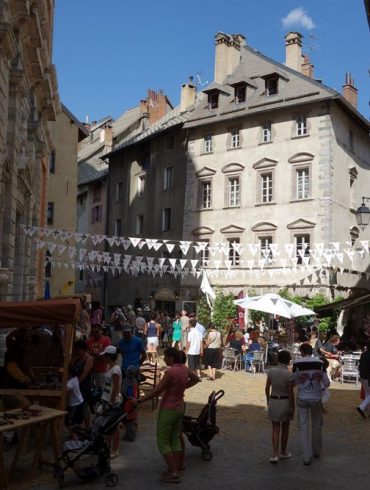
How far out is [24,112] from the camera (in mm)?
17719

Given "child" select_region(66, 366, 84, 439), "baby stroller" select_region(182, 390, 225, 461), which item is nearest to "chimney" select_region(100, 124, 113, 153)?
"child" select_region(66, 366, 84, 439)

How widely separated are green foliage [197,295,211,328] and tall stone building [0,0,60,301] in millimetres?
12873

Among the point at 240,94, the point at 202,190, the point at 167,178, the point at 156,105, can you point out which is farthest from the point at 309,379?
the point at 156,105

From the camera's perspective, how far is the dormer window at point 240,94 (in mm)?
36094

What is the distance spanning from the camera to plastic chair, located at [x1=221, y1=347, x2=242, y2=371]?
824 inches

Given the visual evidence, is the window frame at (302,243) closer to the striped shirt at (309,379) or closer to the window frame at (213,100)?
the window frame at (213,100)

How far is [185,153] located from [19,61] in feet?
74.9

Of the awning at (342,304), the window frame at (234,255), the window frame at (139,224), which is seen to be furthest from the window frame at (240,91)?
the awning at (342,304)

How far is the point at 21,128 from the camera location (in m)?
17.1

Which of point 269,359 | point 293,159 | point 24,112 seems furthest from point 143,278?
point 24,112

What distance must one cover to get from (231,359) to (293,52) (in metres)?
22.6

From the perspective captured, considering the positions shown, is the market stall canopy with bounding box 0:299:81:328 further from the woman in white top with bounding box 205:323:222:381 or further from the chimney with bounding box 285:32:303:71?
the chimney with bounding box 285:32:303:71

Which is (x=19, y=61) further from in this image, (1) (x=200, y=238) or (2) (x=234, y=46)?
(2) (x=234, y=46)

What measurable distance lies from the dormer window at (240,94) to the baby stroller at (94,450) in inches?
1196
